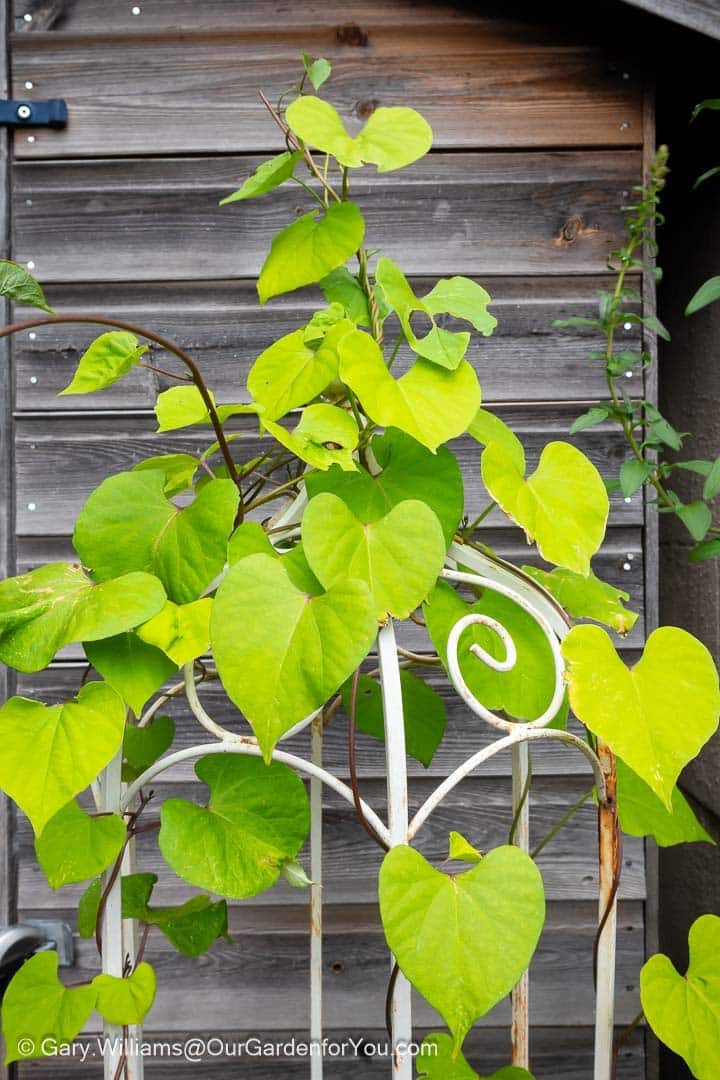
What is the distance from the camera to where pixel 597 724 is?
0.53 metres

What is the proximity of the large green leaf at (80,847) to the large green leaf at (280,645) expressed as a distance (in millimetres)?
195

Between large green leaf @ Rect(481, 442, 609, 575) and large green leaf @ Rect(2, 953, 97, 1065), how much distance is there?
510 mm

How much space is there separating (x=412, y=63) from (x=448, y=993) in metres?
1.33

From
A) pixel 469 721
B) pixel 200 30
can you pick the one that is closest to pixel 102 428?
pixel 200 30

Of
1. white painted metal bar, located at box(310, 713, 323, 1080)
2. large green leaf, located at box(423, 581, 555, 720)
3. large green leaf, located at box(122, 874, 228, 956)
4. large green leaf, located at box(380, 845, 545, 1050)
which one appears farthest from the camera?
white painted metal bar, located at box(310, 713, 323, 1080)

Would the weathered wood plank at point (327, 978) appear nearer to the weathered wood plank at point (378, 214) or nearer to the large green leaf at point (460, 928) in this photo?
the large green leaf at point (460, 928)

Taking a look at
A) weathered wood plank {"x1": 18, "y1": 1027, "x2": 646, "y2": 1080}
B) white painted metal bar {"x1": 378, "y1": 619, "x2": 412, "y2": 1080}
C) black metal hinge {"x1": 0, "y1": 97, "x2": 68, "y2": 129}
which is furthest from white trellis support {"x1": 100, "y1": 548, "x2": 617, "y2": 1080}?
black metal hinge {"x1": 0, "y1": 97, "x2": 68, "y2": 129}

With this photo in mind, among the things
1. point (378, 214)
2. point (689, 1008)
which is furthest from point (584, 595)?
point (378, 214)

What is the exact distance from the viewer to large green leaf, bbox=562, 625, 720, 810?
52 centimetres

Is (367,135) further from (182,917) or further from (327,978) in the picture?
(327,978)

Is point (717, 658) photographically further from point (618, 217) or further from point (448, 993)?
point (448, 993)

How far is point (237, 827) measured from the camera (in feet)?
2.06

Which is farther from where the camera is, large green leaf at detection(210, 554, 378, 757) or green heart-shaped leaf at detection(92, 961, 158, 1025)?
green heart-shaped leaf at detection(92, 961, 158, 1025)

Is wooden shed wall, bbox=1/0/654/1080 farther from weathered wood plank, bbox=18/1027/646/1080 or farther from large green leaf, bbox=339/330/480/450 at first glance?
large green leaf, bbox=339/330/480/450
